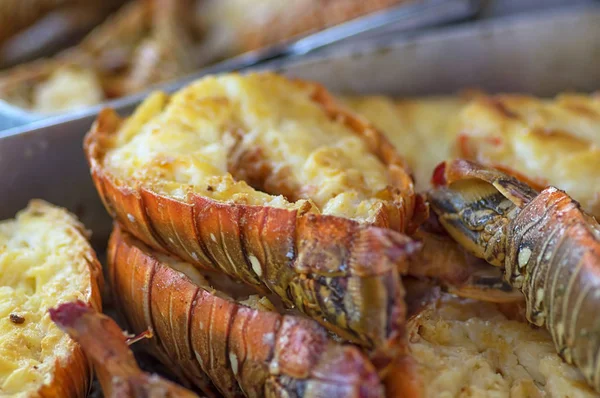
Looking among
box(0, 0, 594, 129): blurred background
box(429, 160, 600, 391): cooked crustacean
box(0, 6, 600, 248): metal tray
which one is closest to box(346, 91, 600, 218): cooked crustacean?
box(0, 6, 600, 248): metal tray

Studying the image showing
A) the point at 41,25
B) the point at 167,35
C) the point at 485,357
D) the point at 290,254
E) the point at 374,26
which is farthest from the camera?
the point at 41,25

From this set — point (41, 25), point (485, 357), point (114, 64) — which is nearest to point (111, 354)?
point (485, 357)

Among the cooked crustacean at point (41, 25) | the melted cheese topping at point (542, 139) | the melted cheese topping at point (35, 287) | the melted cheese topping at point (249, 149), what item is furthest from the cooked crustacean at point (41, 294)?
the cooked crustacean at point (41, 25)

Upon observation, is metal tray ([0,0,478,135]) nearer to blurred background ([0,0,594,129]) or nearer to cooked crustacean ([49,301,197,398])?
blurred background ([0,0,594,129])

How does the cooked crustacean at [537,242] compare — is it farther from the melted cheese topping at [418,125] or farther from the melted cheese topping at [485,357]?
the melted cheese topping at [418,125]

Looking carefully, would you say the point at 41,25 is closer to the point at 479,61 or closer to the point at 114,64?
the point at 114,64
